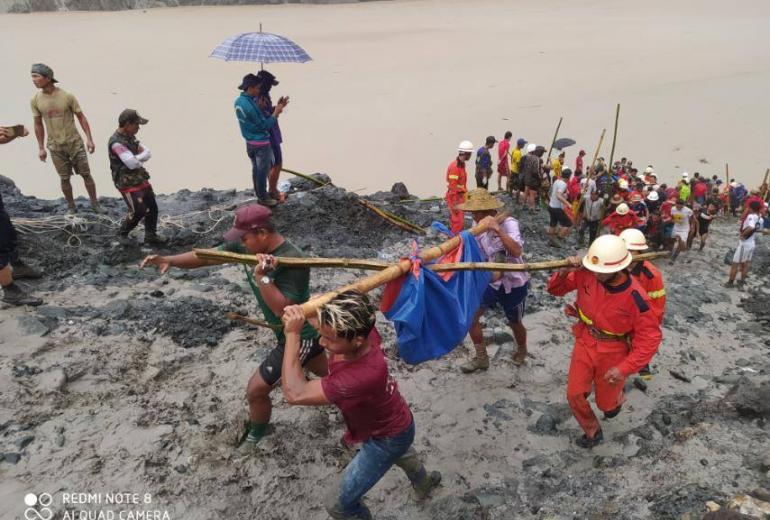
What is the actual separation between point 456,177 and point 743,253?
471 centimetres

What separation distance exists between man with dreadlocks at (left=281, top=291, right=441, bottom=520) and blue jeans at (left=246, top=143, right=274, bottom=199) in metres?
4.76

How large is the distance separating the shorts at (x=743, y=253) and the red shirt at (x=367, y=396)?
7.56m

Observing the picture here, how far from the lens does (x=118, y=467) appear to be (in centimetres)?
380

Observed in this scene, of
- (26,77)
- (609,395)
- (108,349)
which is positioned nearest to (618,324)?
(609,395)

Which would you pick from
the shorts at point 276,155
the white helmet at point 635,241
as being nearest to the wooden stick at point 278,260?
the white helmet at point 635,241

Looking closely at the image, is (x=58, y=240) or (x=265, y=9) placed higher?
(x=265, y=9)

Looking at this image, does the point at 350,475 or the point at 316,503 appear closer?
the point at 350,475

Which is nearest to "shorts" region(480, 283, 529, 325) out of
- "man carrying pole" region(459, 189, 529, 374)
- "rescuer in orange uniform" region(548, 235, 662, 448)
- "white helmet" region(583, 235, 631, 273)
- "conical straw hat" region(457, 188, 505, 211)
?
"man carrying pole" region(459, 189, 529, 374)

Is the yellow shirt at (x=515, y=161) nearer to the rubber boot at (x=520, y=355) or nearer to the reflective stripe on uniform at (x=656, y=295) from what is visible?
the rubber boot at (x=520, y=355)

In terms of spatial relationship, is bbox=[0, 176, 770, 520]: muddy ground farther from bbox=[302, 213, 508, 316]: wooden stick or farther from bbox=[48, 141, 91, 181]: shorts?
bbox=[302, 213, 508, 316]: wooden stick

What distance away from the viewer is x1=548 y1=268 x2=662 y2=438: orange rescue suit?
3.86 metres

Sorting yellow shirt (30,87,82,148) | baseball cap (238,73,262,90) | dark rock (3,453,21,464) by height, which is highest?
baseball cap (238,73,262,90)

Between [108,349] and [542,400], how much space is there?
4154 millimetres

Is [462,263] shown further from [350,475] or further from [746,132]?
[746,132]
